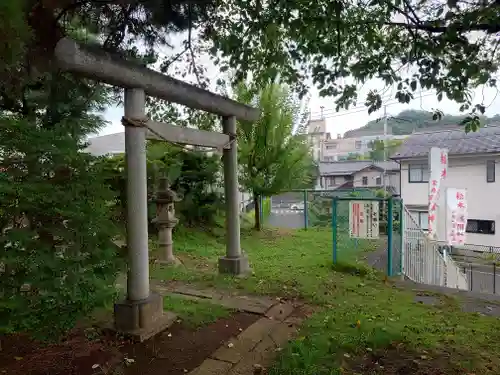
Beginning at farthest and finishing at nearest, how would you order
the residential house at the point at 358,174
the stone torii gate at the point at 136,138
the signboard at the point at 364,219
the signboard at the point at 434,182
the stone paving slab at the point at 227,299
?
1. the residential house at the point at 358,174
2. the signboard at the point at 434,182
3. the signboard at the point at 364,219
4. the stone paving slab at the point at 227,299
5. the stone torii gate at the point at 136,138

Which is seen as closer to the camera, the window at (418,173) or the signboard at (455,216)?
the signboard at (455,216)

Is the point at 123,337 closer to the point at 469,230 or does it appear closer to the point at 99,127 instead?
the point at 99,127

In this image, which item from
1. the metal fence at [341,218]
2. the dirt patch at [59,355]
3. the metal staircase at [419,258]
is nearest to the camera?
the dirt patch at [59,355]

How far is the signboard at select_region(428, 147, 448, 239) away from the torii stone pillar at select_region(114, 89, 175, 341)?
904cm

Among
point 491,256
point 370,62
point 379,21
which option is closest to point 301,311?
point 370,62

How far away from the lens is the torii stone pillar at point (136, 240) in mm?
3453

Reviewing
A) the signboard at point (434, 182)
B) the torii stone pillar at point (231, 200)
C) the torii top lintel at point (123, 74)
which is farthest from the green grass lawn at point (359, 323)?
the signboard at point (434, 182)

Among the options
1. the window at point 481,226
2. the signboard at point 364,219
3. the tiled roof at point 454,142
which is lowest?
the window at point 481,226

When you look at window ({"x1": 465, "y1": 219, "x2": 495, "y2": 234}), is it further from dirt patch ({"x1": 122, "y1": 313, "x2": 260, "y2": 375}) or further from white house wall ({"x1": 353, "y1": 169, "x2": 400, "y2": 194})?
dirt patch ({"x1": 122, "y1": 313, "x2": 260, "y2": 375})

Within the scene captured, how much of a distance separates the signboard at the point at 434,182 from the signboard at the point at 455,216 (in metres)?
0.94

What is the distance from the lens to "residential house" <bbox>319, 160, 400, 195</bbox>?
1147 inches

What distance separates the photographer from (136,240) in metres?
3.56

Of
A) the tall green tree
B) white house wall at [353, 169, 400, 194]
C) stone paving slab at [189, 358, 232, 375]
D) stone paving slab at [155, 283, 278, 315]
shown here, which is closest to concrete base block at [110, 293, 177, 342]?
stone paving slab at [189, 358, 232, 375]

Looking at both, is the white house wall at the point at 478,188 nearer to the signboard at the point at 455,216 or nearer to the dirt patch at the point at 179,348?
the signboard at the point at 455,216
